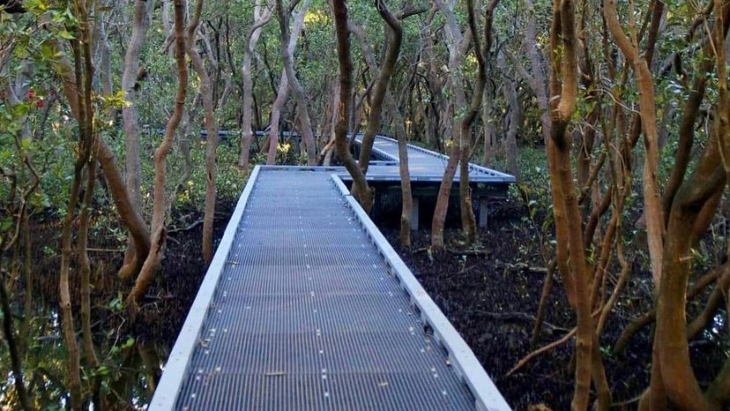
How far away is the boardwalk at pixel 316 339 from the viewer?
4238 mm

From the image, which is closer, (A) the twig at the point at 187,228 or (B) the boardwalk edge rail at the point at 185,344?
(B) the boardwalk edge rail at the point at 185,344

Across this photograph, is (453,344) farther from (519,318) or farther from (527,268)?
(527,268)

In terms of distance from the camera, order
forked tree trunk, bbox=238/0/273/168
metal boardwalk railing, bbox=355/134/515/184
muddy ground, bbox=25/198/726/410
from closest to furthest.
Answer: muddy ground, bbox=25/198/726/410 → metal boardwalk railing, bbox=355/134/515/184 → forked tree trunk, bbox=238/0/273/168

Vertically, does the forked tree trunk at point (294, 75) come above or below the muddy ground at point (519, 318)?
above

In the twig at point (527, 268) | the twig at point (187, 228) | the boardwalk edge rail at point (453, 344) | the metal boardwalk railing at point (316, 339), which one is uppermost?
the boardwalk edge rail at point (453, 344)

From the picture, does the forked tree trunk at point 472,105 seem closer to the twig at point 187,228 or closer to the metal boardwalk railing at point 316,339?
the metal boardwalk railing at point 316,339

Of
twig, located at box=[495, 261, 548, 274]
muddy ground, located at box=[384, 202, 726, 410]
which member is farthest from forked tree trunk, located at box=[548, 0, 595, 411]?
twig, located at box=[495, 261, 548, 274]

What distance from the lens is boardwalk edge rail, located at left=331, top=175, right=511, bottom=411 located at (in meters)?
4.05

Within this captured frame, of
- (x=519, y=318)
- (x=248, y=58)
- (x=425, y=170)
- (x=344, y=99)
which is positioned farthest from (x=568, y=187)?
(x=248, y=58)

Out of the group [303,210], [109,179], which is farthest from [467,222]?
[109,179]

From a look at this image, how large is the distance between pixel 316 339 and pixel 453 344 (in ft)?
2.87

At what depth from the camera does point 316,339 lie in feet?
17.0

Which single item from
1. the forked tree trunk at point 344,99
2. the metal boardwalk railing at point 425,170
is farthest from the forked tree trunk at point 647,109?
the metal boardwalk railing at point 425,170

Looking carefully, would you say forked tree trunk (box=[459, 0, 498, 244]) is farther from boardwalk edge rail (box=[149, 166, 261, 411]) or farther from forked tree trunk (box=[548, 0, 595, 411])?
forked tree trunk (box=[548, 0, 595, 411])
